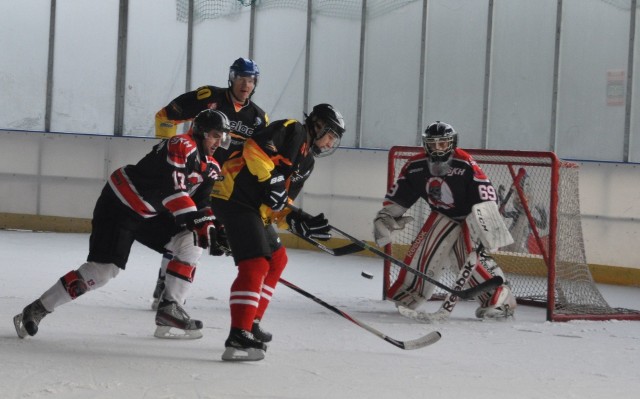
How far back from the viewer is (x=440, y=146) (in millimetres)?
5078

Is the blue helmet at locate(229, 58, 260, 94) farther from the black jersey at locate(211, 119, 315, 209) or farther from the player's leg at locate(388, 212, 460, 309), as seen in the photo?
the black jersey at locate(211, 119, 315, 209)

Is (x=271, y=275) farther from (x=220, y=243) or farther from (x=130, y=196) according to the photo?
(x=130, y=196)

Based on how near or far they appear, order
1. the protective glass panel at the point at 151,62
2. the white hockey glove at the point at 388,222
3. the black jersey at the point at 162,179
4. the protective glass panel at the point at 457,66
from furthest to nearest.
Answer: the protective glass panel at the point at 151,62, the protective glass panel at the point at 457,66, the white hockey glove at the point at 388,222, the black jersey at the point at 162,179

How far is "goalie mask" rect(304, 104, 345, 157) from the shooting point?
3662 mm

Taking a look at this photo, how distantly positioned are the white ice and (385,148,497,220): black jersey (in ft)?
1.90

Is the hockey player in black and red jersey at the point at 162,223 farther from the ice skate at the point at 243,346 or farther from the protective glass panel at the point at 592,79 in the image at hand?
the protective glass panel at the point at 592,79

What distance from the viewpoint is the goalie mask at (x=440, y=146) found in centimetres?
507

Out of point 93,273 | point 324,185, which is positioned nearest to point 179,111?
point 93,273

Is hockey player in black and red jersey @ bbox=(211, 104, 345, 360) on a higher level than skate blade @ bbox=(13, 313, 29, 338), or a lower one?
higher

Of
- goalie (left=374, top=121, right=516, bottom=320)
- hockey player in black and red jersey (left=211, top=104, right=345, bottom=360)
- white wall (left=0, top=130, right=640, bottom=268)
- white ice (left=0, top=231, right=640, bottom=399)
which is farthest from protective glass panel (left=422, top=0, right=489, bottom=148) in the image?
hockey player in black and red jersey (left=211, top=104, right=345, bottom=360)

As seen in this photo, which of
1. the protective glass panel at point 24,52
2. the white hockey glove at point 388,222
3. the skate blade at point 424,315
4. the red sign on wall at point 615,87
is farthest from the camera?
the protective glass panel at point 24,52

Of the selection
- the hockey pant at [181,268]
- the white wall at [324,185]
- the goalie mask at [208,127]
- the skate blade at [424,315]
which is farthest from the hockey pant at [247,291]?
the white wall at [324,185]

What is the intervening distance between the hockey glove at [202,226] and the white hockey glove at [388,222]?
1561 millimetres

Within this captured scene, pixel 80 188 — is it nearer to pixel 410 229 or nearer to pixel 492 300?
pixel 410 229
